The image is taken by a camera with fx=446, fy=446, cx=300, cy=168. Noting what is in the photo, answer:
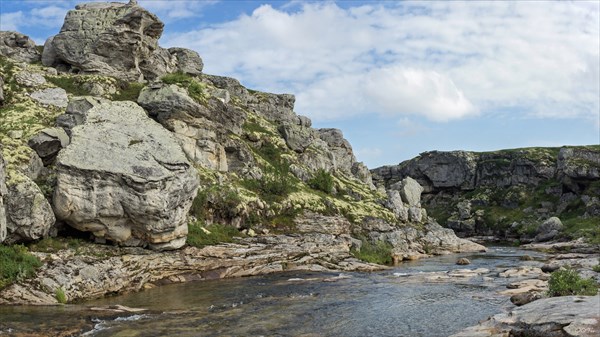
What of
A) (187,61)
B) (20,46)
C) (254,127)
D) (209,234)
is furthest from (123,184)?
(187,61)

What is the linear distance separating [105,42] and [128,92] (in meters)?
14.7

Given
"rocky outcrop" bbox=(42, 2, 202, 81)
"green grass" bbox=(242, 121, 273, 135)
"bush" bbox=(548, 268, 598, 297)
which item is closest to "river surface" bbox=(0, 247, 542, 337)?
"bush" bbox=(548, 268, 598, 297)

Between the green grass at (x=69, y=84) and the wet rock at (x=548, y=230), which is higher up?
the green grass at (x=69, y=84)

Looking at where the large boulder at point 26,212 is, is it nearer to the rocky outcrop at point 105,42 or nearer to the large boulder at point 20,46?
the rocky outcrop at point 105,42

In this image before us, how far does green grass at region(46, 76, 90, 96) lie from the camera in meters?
70.6

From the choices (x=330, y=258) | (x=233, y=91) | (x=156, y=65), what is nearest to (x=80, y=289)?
(x=330, y=258)

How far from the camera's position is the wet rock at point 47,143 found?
4600 centimetres

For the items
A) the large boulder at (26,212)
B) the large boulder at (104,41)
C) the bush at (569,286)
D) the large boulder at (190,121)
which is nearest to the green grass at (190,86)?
the large boulder at (190,121)

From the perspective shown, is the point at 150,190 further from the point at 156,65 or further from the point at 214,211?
the point at 156,65

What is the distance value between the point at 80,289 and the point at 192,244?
14473 millimetres

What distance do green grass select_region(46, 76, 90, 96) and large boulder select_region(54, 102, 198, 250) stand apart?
26.8 m

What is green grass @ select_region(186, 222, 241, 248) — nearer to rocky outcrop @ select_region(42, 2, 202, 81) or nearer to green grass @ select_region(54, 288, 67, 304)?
green grass @ select_region(54, 288, 67, 304)

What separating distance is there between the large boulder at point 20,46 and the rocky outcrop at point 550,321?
296ft

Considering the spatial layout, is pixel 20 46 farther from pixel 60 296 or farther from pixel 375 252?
pixel 375 252
